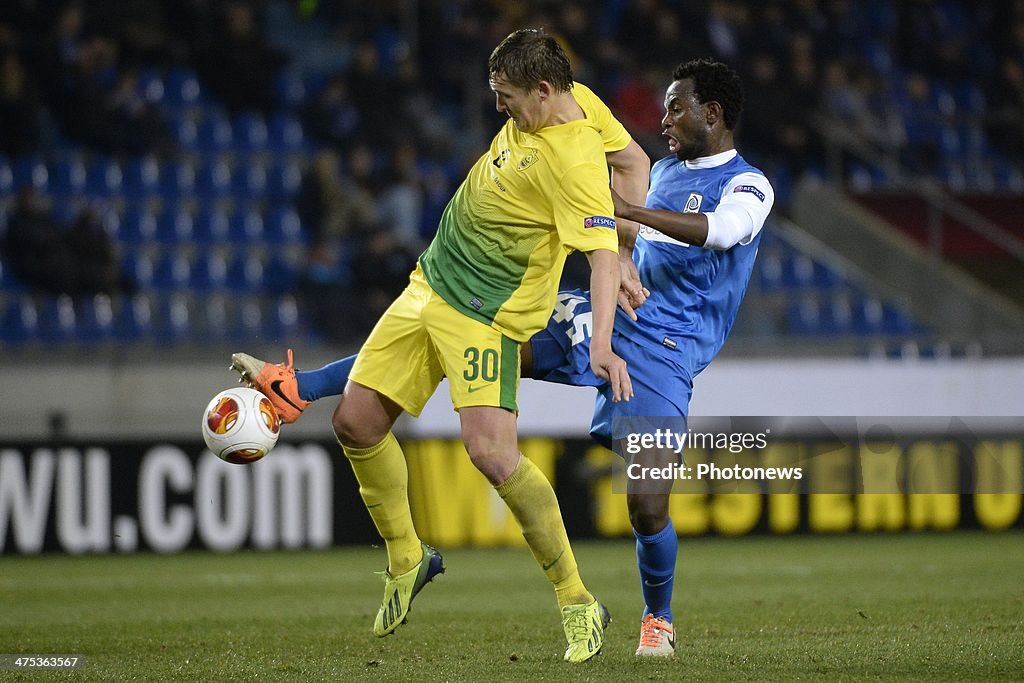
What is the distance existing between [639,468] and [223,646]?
171 centimetres

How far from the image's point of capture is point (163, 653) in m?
5.41

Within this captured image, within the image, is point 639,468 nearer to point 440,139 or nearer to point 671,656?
point 671,656

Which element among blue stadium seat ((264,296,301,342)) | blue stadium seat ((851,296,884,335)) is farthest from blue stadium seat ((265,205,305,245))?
blue stadium seat ((851,296,884,335))

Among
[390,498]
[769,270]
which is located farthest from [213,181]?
[390,498]

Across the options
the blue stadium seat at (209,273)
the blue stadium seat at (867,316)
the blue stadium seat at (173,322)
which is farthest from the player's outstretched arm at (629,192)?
the blue stadium seat at (867,316)

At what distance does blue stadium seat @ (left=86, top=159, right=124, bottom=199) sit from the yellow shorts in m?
8.32

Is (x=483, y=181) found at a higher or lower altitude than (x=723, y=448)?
higher

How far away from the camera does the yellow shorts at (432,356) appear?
16.9 ft

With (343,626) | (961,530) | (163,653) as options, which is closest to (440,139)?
(961,530)

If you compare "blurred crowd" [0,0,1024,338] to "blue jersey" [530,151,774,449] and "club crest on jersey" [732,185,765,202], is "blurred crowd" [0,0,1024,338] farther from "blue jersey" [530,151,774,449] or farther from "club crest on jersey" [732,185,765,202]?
"club crest on jersey" [732,185,765,202]

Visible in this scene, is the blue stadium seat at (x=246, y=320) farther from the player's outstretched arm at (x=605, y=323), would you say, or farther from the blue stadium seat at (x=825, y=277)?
the player's outstretched arm at (x=605, y=323)

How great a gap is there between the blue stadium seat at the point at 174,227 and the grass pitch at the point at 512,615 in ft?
11.8

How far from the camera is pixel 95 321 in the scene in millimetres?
11906
